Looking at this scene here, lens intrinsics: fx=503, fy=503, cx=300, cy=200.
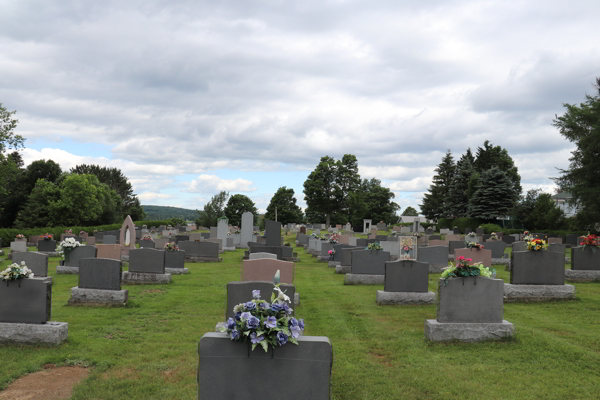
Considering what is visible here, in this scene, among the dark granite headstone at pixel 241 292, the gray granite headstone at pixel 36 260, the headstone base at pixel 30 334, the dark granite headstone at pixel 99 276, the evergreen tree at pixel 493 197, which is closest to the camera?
the dark granite headstone at pixel 241 292

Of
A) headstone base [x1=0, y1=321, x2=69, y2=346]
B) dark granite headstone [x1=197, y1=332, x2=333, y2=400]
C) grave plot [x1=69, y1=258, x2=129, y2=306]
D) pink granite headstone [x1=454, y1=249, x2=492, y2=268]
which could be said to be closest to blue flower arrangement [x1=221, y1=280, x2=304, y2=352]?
dark granite headstone [x1=197, y1=332, x2=333, y2=400]

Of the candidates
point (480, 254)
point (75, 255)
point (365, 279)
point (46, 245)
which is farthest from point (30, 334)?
point (46, 245)

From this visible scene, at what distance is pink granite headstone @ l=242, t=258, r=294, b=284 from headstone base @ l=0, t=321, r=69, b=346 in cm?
399

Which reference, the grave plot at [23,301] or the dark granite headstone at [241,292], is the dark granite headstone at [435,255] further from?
the grave plot at [23,301]

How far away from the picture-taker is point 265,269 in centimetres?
1112

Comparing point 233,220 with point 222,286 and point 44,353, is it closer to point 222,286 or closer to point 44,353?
point 222,286

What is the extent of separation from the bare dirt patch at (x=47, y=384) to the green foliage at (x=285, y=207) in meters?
71.0

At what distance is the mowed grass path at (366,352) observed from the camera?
21.5ft

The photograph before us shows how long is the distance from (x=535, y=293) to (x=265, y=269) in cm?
701

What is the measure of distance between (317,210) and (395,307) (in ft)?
201

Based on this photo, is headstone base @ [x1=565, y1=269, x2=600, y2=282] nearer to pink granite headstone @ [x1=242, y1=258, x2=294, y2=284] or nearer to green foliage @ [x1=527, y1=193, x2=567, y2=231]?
pink granite headstone @ [x1=242, y1=258, x2=294, y2=284]

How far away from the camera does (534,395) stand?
248 inches

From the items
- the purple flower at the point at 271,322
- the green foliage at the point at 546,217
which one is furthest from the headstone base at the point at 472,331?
the green foliage at the point at 546,217

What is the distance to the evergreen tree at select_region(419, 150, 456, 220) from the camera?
74938 mm
